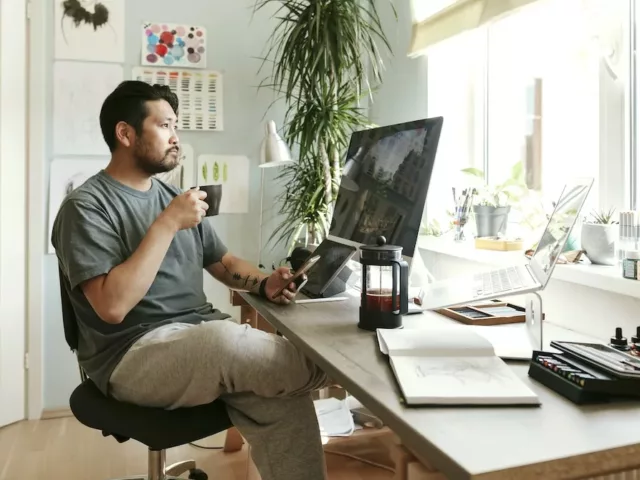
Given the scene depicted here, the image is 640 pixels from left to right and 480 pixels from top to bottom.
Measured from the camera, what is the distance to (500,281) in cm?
129

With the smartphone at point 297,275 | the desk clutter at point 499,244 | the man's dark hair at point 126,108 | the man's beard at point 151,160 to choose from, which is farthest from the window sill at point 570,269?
the man's dark hair at point 126,108

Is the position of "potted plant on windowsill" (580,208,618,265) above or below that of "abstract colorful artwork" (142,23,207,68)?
below

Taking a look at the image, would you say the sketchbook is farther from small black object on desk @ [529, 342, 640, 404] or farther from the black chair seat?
the black chair seat

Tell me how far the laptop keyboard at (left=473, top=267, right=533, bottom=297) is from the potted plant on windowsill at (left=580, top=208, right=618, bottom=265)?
37 centimetres

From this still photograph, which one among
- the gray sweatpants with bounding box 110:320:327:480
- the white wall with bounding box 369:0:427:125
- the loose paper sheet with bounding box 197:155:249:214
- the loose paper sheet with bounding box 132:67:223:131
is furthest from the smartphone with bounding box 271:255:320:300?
the loose paper sheet with bounding box 132:67:223:131

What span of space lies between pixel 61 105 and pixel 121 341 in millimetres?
1717

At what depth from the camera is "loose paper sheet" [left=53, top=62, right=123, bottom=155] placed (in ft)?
8.98

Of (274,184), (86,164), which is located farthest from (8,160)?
(274,184)

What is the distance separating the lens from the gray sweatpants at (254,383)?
121 centimetres

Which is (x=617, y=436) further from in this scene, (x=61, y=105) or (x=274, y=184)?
(x=61, y=105)

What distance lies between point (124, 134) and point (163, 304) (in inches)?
19.2

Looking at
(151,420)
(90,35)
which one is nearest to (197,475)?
(151,420)

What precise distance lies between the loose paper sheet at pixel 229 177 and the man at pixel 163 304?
1104 mm

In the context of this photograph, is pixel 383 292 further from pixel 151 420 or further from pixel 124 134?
pixel 124 134
